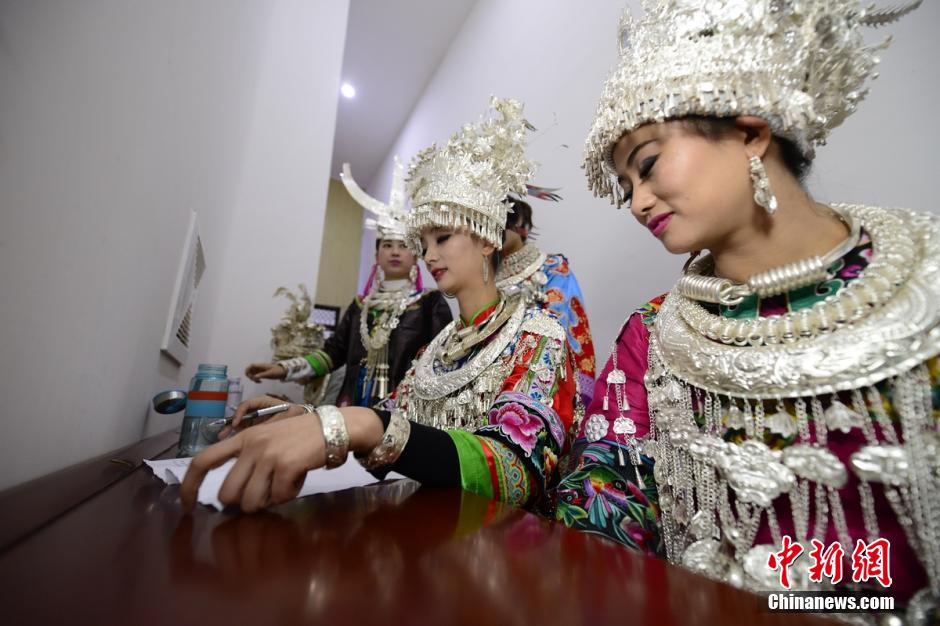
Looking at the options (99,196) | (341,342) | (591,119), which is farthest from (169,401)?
(591,119)

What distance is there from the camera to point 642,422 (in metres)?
0.76

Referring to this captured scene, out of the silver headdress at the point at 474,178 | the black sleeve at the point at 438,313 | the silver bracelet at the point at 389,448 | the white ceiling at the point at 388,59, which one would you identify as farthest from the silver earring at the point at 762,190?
the white ceiling at the point at 388,59

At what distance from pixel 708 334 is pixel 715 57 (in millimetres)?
432

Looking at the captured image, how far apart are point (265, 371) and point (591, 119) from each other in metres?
1.83

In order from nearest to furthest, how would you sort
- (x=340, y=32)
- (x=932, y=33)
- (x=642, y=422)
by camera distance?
(x=642, y=422) → (x=932, y=33) → (x=340, y=32)

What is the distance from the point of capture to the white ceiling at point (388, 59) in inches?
136

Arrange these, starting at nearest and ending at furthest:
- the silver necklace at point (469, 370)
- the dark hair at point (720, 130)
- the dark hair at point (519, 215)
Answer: the dark hair at point (720, 130) < the silver necklace at point (469, 370) < the dark hair at point (519, 215)

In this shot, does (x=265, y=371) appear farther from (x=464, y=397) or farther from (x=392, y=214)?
(x=464, y=397)

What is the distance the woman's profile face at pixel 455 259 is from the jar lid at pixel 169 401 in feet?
2.31

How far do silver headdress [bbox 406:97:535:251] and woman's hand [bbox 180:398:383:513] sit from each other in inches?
35.3

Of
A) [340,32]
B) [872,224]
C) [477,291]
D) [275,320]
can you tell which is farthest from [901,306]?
[340,32]

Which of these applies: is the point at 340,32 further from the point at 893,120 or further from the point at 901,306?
the point at 901,306

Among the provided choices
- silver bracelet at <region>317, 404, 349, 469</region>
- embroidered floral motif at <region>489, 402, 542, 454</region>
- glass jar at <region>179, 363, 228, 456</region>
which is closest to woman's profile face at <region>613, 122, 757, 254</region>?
embroidered floral motif at <region>489, 402, 542, 454</region>

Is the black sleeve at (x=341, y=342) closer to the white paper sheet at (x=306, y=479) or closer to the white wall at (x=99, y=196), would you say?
the white wall at (x=99, y=196)
